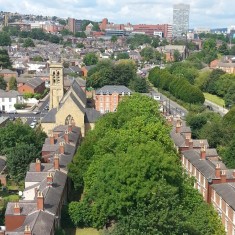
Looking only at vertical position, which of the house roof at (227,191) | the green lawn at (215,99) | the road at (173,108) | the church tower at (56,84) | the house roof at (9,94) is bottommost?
the green lawn at (215,99)

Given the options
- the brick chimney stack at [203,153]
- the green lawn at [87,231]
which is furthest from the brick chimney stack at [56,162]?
the brick chimney stack at [203,153]

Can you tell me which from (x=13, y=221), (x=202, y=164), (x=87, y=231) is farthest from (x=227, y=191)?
(x=13, y=221)

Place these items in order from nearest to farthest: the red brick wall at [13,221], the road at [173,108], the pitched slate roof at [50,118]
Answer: the red brick wall at [13,221], the pitched slate roof at [50,118], the road at [173,108]

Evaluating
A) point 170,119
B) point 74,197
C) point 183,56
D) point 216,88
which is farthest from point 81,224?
point 183,56

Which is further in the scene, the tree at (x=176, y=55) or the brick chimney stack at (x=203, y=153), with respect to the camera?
the tree at (x=176, y=55)

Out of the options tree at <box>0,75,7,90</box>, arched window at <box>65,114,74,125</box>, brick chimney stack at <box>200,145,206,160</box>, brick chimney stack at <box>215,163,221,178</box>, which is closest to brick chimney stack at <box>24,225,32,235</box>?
brick chimney stack at <box>215,163,221,178</box>

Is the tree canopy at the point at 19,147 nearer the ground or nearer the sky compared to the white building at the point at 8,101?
nearer the sky

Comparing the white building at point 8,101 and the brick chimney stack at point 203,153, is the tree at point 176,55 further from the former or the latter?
the brick chimney stack at point 203,153
